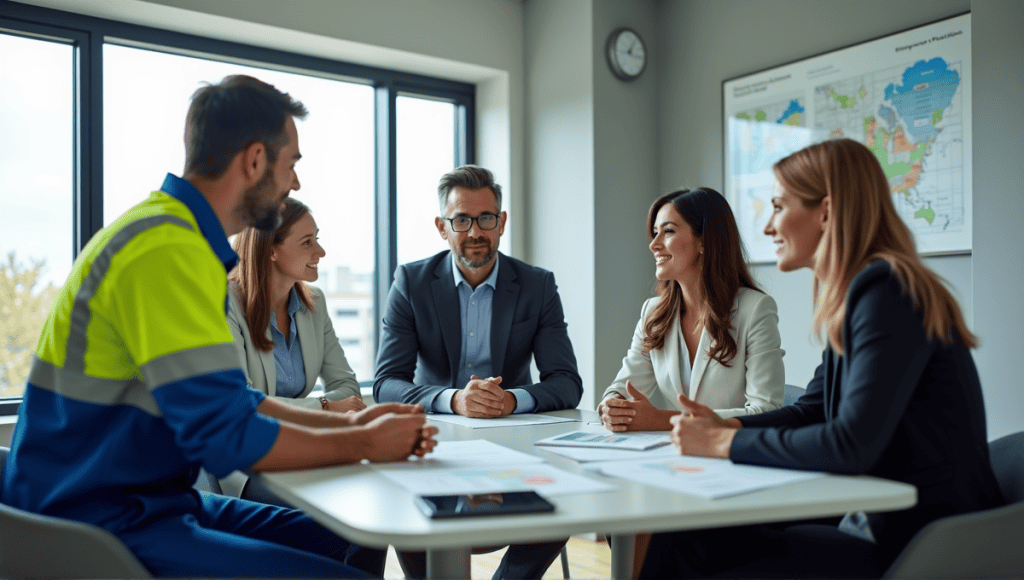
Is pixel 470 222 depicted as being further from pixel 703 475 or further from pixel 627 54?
pixel 627 54

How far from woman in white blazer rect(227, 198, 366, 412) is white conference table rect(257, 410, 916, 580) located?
1179 millimetres

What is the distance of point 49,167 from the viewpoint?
10.6ft

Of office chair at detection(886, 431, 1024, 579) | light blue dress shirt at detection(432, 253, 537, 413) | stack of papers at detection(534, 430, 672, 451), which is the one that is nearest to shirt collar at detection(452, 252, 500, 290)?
light blue dress shirt at detection(432, 253, 537, 413)

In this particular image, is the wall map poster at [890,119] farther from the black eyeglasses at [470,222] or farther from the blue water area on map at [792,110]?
the black eyeglasses at [470,222]

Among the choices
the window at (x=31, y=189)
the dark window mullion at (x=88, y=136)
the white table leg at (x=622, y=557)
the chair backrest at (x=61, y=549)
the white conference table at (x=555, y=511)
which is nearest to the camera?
the white conference table at (x=555, y=511)

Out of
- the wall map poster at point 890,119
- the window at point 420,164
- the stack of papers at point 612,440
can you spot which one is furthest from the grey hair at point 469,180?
the window at point 420,164

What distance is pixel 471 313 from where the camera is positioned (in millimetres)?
2805

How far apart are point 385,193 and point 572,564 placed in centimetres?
213

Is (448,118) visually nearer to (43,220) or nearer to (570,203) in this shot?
(570,203)

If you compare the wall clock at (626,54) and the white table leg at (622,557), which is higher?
the wall clock at (626,54)

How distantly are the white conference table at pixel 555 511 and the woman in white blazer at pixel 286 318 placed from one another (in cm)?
118

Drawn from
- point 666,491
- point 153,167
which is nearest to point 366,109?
point 153,167

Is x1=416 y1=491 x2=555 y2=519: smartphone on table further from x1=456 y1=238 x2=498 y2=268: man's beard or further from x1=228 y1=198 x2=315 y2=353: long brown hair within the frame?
x1=456 y1=238 x2=498 y2=268: man's beard

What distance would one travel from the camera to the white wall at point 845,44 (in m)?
2.54
